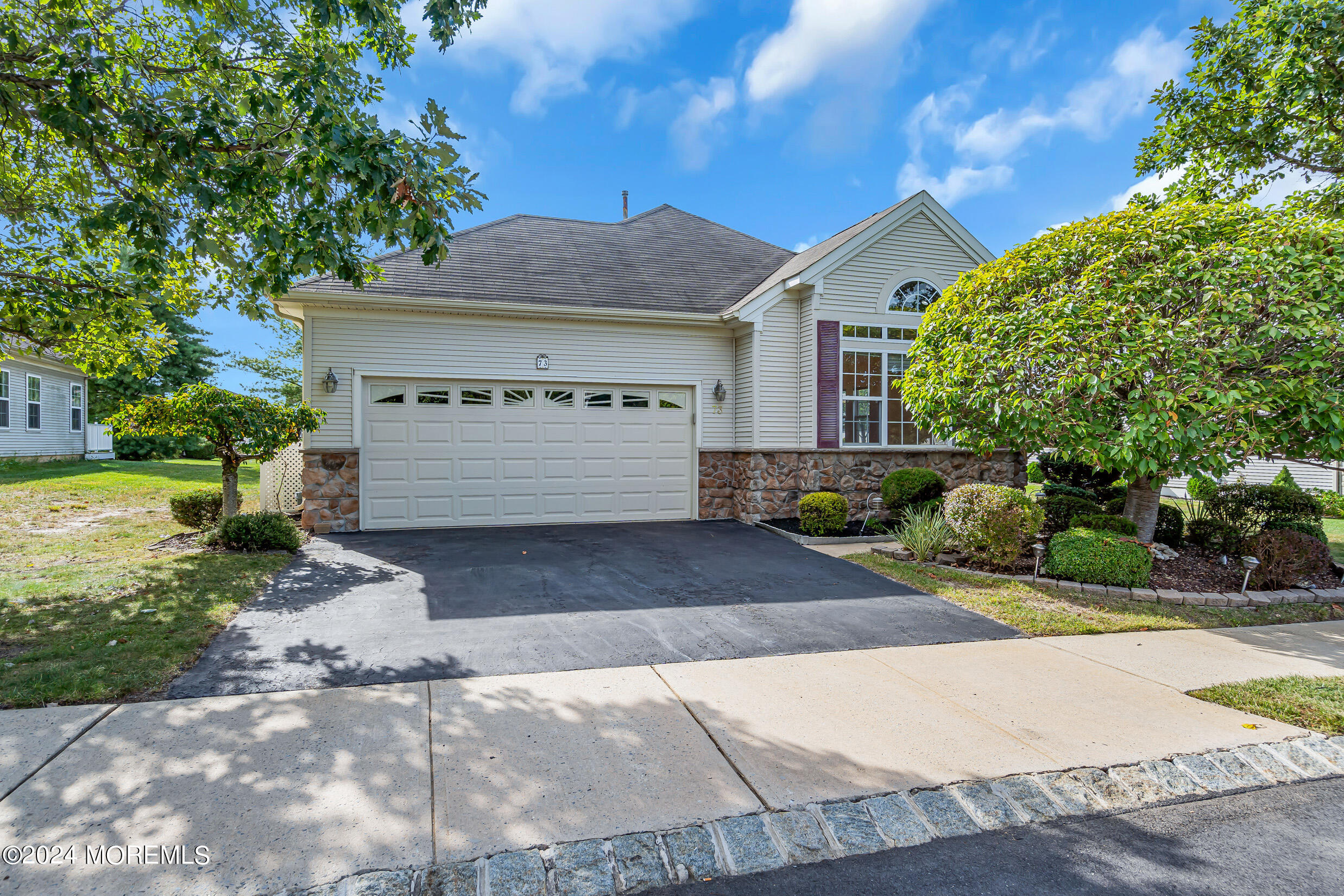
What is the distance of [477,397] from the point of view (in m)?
9.83

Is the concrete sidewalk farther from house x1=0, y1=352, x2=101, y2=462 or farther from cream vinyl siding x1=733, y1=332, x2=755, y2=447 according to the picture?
house x1=0, y1=352, x2=101, y2=462

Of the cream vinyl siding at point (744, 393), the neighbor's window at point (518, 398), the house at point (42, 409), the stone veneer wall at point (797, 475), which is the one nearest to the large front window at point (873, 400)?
the stone veneer wall at point (797, 475)

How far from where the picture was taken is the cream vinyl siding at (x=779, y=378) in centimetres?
1026

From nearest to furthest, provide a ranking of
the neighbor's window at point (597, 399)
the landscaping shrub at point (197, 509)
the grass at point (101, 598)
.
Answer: the grass at point (101, 598) < the landscaping shrub at point (197, 509) < the neighbor's window at point (597, 399)

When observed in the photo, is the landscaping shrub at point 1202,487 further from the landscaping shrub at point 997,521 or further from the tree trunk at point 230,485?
the tree trunk at point 230,485

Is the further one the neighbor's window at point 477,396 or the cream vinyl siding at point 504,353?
the neighbor's window at point 477,396

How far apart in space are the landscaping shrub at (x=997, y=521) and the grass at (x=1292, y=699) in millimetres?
2659

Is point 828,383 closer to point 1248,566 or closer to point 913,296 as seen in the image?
point 913,296

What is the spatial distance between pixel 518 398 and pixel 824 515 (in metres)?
5.02

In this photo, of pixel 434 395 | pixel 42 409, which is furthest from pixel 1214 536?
pixel 42 409

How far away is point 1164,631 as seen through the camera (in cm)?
508

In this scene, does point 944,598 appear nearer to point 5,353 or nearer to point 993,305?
point 993,305

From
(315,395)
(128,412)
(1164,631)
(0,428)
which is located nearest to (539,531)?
(315,395)

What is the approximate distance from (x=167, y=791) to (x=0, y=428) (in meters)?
20.4
